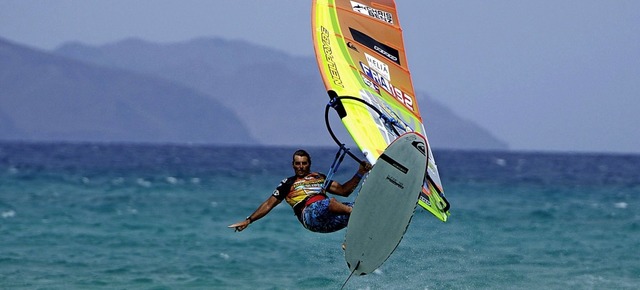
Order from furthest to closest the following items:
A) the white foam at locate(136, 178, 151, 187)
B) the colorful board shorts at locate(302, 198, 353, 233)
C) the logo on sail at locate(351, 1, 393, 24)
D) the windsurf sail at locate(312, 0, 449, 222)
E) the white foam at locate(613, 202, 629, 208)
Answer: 1. the white foam at locate(136, 178, 151, 187)
2. the white foam at locate(613, 202, 629, 208)
3. the logo on sail at locate(351, 1, 393, 24)
4. the windsurf sail at locate(312, 0, 449, 222)
5. the colorful board shorts at locate(302, 198, 353, 233)

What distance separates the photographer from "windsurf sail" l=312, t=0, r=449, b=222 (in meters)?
8.95

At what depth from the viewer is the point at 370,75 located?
397 inches

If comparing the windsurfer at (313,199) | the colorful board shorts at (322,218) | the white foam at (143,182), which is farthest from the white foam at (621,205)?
the colorful board shorts at (322,218)

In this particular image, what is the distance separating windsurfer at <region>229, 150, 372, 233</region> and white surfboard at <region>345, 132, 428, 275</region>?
191 mm

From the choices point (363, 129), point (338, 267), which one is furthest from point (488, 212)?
point (363, 129)

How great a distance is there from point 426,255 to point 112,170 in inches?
1021

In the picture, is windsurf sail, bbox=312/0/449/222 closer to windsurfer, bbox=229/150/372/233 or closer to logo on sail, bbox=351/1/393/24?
logo on sail, bbox=351/1/393/24

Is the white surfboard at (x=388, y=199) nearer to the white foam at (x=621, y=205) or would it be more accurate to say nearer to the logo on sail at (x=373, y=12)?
the logo on sail at (x=373, y=12)

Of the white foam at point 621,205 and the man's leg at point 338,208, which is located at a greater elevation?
the man's leg at point 338,208

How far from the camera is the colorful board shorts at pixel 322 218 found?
859cm

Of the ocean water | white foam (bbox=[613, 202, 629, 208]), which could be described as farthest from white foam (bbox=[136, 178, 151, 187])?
white foam (bbox=[613, 202, 629, 208])

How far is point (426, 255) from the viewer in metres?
16.8

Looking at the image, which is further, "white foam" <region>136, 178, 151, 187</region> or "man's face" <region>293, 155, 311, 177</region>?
"white foam" <region>136, 178, 151, 187</region>

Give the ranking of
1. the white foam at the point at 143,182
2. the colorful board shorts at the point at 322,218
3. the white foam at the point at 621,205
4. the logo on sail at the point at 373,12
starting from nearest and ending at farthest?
the colorful board shorts at the point at 322,218 → the logo on sail at the point at 373,12 → the white foam at the point at 621,205 → the white foam at the point at 143,182
